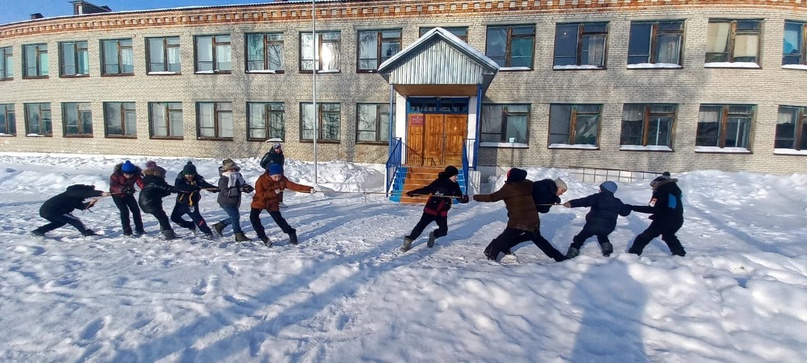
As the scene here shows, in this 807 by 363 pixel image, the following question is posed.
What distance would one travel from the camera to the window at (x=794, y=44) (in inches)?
500

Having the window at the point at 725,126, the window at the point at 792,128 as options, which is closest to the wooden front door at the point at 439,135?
the window at the point at 725,126

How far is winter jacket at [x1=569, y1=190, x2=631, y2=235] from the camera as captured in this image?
4.73m

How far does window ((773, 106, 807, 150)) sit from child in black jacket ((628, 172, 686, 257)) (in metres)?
13.1

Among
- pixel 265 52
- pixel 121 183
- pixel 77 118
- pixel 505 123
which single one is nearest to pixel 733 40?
pixel 505 123

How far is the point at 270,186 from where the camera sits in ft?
17.6

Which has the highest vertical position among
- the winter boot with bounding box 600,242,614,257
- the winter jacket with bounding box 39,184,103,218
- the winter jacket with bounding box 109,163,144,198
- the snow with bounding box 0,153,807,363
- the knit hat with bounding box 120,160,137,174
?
the knit hat with bounding box 120,160,137,174

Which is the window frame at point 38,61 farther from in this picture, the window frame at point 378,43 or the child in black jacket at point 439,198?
the child in black jacket at point 439,198

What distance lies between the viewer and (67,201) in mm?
5590

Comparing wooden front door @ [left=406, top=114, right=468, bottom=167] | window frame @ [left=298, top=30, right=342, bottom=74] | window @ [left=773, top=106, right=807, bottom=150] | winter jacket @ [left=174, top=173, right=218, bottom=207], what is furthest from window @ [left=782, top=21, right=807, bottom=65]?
winter jacket @ [left=174, top=173, right=218, bottom=207]

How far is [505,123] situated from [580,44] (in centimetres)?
404

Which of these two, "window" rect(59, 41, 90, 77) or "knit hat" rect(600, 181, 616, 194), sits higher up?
"window" rect(59, 41, 90, 77)

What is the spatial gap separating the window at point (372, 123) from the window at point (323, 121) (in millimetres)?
942

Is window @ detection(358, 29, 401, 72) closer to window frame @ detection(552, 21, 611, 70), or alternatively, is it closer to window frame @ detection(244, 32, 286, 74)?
window frame @ detection(244, 32, 286, 74)

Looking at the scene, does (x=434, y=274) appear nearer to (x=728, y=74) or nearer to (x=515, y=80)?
(x=515, y=80)
